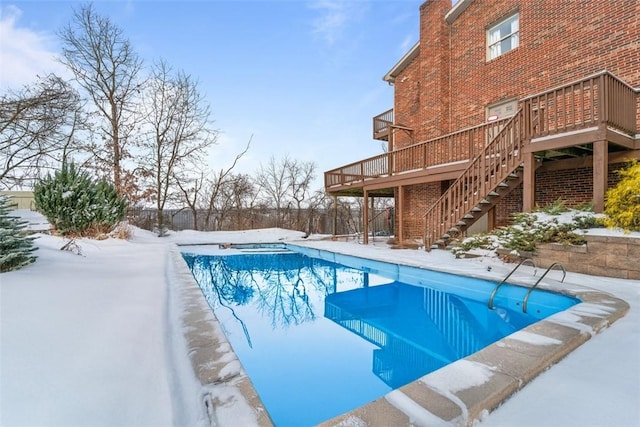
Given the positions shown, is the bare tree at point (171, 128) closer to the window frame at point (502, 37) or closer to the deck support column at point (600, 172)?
the window frame at point (502, 37)

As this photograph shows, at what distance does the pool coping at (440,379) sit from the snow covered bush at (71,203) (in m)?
6.69

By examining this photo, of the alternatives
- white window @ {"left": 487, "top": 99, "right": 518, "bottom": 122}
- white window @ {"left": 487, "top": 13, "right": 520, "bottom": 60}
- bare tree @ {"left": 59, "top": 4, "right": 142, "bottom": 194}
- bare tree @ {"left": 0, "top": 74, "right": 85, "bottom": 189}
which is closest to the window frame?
white window @ {"left": 487, "top": 13, "right": 520, "bottom": 60}

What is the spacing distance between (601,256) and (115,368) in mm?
6323

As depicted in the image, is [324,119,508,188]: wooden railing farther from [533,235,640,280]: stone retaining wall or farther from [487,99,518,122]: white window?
[533,235,640,280]: stone retaining wall

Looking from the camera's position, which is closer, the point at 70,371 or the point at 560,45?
the point at 70,371

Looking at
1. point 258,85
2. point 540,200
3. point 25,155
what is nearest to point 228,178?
point 258,85

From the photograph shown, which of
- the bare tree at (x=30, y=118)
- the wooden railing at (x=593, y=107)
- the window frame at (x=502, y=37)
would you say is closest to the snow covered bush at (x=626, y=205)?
the wooden railing at (x=593, y=107)

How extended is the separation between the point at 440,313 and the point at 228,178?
15.9m

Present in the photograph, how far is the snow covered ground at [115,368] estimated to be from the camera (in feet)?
4.95

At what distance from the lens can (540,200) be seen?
795 centimetres

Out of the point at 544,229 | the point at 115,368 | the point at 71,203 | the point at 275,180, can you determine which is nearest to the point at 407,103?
the point at 544,229

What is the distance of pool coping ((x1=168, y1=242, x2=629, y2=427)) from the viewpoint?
1502mm

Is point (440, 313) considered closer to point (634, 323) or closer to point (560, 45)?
point (634, 323)

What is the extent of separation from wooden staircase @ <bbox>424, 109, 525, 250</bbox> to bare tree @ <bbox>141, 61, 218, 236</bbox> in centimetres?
1245
